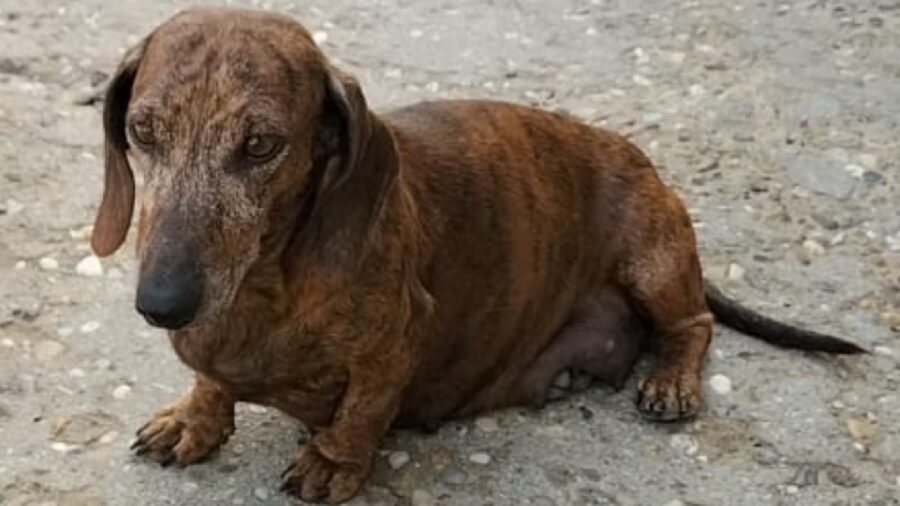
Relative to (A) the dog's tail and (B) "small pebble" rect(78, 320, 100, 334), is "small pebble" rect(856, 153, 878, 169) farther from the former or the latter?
(B) "small pebble" rect(78, 320, 100, 334)

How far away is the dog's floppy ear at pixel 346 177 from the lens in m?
3.49

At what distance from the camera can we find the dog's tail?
181 inches

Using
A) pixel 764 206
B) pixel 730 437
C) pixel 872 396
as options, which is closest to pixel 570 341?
pixel 730 437

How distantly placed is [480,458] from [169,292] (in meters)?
1.24

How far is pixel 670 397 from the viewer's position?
14.4 ft

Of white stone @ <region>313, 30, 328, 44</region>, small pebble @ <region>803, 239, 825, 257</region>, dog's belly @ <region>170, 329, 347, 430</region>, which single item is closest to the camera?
dog's belly @ <region>170, 329, 347, 430</region>

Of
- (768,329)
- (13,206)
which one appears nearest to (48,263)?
(13,206)

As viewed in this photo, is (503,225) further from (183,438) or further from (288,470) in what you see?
(183,438)

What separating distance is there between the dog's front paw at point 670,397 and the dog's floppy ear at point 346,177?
108 centimetres

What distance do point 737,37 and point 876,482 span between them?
2.60m

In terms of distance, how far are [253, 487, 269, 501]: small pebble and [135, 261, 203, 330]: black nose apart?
2.93ft

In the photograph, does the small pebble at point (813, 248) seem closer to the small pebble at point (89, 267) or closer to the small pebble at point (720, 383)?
the small pebble at point (720, 383)

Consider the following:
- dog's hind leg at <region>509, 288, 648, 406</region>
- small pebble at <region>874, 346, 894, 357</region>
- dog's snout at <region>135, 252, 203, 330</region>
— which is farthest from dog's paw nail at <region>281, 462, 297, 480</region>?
small pebble at <region>874, 346, 894, 357</region>

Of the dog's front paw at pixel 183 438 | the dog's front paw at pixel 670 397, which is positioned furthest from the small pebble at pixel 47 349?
the dog's front paw at pixel 670 397
